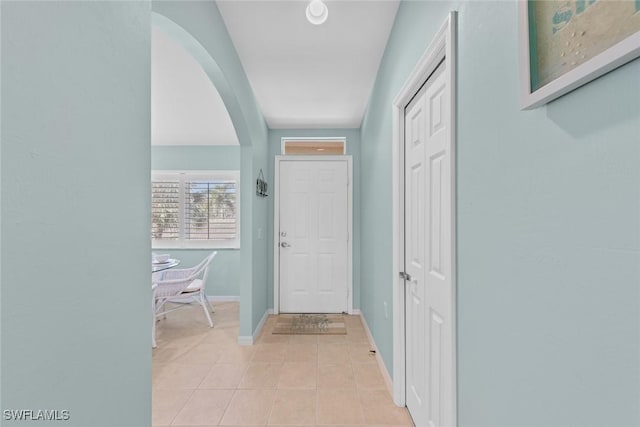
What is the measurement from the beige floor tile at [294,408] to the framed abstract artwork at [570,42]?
81.1 inches

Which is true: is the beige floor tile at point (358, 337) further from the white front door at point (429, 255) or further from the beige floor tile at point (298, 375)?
the white front door at point (429, 255)

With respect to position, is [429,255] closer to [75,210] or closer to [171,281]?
[75,210]

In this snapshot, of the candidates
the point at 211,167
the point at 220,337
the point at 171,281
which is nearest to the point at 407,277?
the point at 220,337

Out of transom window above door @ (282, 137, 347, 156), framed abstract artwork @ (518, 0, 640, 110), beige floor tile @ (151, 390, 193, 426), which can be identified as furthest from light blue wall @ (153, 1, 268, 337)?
framed abstract artwork @ (518, 0, 640, 110)

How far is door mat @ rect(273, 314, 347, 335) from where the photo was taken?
11.2ft

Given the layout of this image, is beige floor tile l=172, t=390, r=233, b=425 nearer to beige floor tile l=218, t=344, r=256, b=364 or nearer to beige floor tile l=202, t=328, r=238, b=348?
beige floor tile l=218, t=344, r=256, b=364

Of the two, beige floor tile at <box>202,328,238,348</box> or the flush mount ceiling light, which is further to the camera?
beige floor tile at <box>202,328,238,348</box>

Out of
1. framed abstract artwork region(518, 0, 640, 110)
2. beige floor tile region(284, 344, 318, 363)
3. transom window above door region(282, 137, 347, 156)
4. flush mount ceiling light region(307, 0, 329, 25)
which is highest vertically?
flush mount ceiling light region(307, 0, 329, 25)

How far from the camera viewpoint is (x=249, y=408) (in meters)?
2.04

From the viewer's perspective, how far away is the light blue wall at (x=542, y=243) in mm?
514

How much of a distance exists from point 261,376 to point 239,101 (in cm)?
227

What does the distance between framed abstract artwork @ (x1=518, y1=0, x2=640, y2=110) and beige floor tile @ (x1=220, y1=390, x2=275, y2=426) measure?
7.14 ft

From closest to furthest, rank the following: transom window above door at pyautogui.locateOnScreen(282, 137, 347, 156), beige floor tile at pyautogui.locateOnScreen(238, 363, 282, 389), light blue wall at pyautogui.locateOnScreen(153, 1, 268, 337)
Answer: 1. light blue wall at pyautogui.locateOnScreen(153, 1, 268, 337)
2. beige floor tile at pyautogui.locateOnScreen(238, 363, 282, 389)
3. transom window above door at pyautogui.locateOnScreen(282, 137, 347, 156)

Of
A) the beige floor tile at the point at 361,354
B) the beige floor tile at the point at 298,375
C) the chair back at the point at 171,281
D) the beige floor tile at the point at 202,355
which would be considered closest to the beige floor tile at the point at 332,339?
the beige floor tile at the point at 361,354
